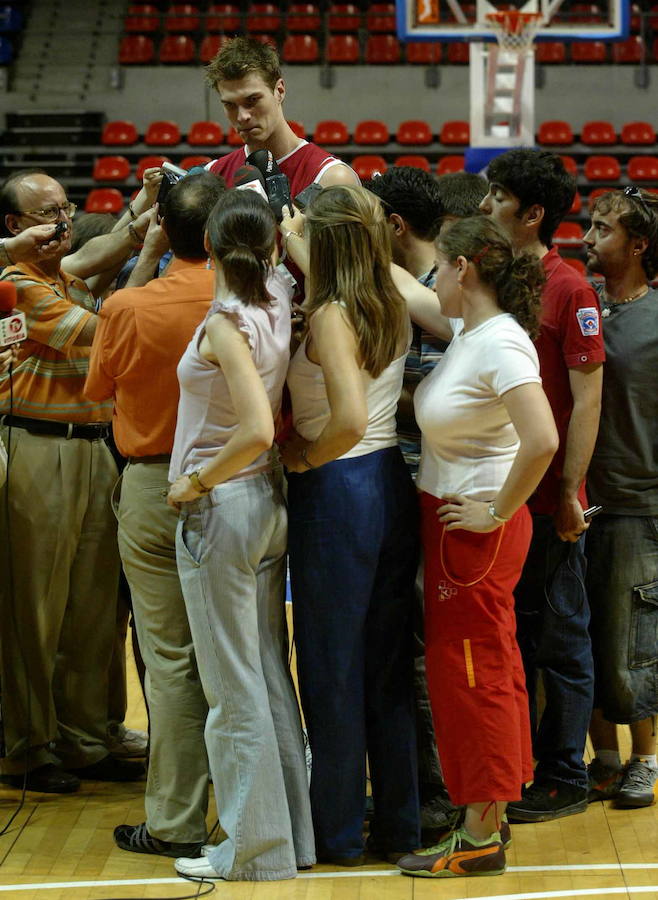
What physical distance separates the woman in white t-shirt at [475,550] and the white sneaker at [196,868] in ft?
1.52

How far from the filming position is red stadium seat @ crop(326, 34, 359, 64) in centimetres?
1374

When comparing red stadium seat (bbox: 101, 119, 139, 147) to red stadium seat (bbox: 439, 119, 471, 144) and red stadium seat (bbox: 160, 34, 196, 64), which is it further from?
red stadium seat (bbox: 439, 119, 471, 144)

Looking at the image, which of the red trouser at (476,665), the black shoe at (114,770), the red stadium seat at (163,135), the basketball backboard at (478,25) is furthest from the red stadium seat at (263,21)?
the red trouser at (476,665)

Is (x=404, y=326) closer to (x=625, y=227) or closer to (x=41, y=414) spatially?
(x=625, y=227)

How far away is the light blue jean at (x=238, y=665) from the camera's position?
8.62 ft

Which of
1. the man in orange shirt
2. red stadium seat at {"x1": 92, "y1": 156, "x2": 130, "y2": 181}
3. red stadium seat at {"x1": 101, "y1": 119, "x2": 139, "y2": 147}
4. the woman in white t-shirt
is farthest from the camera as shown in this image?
red stadium seat at {"x1": 101, "y1": 119, "x2": 139, "y2": 147}

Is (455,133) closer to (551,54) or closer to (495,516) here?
(551,54)

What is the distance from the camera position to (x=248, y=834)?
2.65m

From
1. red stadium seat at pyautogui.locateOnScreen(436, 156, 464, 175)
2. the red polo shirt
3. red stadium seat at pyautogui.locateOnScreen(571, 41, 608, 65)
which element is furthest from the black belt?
red stadium seat at pyautogui.locateOnScreen(571, 41, 608, 65)

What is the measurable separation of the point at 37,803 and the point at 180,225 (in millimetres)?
1706

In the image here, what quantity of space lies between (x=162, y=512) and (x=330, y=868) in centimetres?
97

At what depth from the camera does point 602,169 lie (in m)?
12.6

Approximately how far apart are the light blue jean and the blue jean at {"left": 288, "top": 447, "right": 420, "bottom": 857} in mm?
120

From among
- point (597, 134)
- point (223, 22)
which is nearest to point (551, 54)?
point (597, 134)
